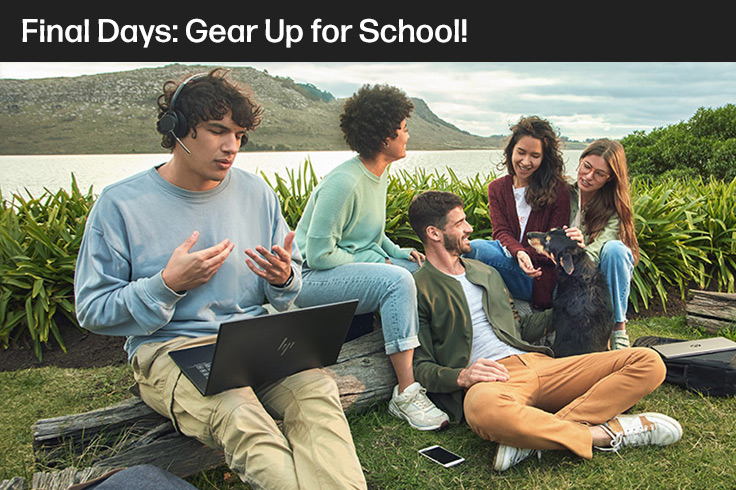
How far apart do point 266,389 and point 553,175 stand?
2.66m

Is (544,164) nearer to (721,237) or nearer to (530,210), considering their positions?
(530,210)

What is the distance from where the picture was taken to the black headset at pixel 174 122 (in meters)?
2.57

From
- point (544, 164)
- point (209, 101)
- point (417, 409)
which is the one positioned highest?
point (209, 101)

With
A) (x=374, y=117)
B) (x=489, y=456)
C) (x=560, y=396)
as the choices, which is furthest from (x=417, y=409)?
(x=374, y=117)

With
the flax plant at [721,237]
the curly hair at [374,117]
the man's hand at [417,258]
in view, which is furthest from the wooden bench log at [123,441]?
the flax plant at [721,237]

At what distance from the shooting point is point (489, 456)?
312cm

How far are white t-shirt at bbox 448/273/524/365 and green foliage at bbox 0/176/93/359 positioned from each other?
323cm

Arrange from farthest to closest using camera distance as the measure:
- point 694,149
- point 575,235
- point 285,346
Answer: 1. point 694,149
2. point 575,235
3. point 285,346

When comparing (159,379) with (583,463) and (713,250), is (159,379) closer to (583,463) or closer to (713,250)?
(583,463)

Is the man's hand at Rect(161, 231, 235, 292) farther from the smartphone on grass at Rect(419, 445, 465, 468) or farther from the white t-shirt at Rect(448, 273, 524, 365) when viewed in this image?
the white t-shirt at Rect(448, 273, 524, 365)

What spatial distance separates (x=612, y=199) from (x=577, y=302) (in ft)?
3.17

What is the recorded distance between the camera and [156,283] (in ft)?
7.91

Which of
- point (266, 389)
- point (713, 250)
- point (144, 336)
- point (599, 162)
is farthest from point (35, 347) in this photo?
point (713, 250)

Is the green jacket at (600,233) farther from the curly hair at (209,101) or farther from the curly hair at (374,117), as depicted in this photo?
the curly hair at (209,101)
